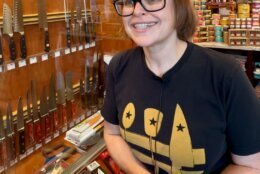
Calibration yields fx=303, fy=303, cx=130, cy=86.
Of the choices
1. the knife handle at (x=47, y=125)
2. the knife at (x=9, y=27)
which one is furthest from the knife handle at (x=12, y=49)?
the knife handle at (x=47, y=125)

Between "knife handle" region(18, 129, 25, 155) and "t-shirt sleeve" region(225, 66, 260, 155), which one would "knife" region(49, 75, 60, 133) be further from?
"t-shirt sleeve" region(225, 66, 260, 155)

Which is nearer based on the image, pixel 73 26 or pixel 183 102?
pixel 183 102

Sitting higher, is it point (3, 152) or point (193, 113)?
point (193, 113)

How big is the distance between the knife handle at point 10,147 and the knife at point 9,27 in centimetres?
45

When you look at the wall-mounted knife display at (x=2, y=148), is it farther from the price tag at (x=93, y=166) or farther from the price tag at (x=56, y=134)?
the price tag at (x=93, y=166)

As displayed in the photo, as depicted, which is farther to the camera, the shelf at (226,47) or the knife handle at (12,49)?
the shelf at (226,47)

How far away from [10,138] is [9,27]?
625mm

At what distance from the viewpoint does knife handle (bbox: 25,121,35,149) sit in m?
1.85

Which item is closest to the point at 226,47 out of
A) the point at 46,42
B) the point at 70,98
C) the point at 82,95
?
the point at 82,95

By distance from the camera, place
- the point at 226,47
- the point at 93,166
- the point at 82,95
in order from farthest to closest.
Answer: the point at 226,47
the point at 82,95
the point at 93,166

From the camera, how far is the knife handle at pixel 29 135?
1854mm

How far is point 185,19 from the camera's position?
1032 millimetres

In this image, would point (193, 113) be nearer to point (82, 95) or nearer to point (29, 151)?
point (29, 151)

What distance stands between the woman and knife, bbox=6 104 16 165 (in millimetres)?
907
